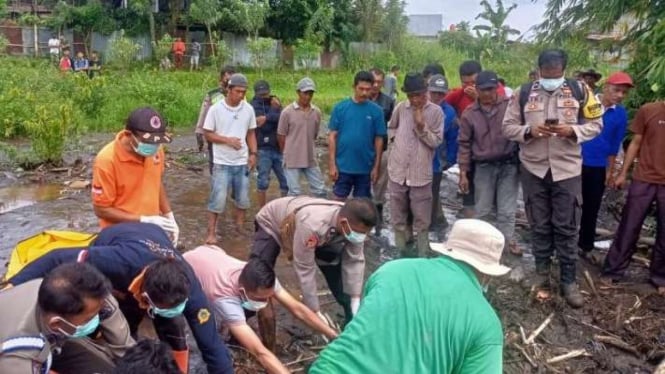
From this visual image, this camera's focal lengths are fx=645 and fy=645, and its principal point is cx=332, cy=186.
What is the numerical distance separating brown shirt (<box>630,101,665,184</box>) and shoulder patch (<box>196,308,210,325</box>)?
4.41 metres

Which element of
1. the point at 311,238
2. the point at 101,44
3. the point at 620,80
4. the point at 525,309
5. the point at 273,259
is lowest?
the point at 525,309

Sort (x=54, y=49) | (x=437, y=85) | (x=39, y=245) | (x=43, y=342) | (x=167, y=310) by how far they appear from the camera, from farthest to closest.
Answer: (x=54, y=49) → (x=437, y=85) → (x=39, y=245) → (x=167, y=310) → (x=43, y=342)

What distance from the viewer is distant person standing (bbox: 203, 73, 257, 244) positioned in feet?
22.4

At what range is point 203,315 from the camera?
11.8 feet

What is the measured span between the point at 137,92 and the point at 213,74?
27.0 feet

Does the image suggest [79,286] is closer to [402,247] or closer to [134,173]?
Answer: [134,173]

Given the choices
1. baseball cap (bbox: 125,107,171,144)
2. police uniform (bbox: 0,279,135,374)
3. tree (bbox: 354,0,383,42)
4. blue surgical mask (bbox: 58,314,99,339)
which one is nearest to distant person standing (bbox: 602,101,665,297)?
baseball cap (bbox: 125,107,171,144)

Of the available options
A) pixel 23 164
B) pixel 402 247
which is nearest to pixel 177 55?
pixel 23 164

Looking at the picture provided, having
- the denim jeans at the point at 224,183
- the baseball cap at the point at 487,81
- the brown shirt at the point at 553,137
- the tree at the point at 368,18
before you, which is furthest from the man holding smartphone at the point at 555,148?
the tree at the point at 368,18

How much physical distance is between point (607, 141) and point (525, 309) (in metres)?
2.17

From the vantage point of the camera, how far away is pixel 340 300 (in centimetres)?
480

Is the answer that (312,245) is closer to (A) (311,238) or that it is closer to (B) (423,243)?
(A) (311,238)

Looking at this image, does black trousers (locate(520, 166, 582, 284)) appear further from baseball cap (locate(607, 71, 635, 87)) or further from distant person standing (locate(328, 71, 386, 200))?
distant person standing (locate(328, 71, 386, 200))

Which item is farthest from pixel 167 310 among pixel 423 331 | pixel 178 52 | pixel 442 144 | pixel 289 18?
pixel 289 18
